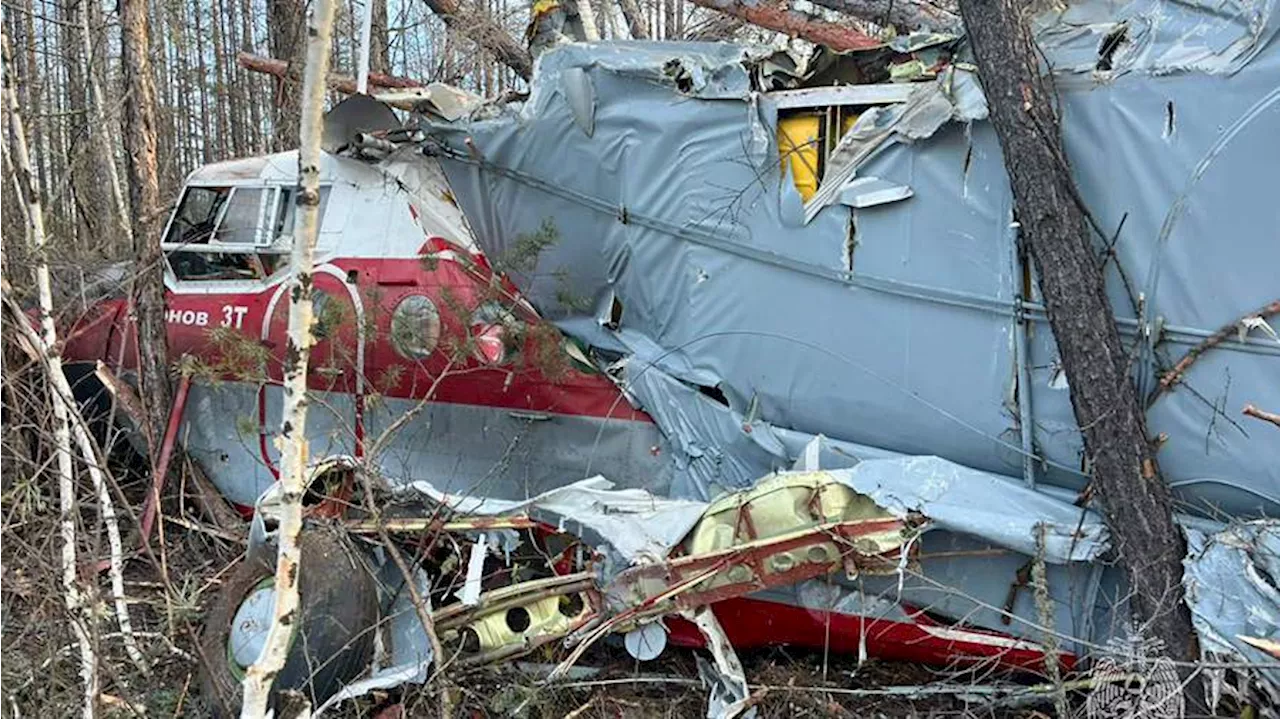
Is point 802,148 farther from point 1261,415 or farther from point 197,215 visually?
point 197,215

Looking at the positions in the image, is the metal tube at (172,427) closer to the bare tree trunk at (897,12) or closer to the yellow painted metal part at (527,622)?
the yellow painted metal part at (527,622)

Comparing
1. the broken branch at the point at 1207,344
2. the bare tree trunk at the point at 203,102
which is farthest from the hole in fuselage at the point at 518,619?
the bare tree trunk at the point at 203,102

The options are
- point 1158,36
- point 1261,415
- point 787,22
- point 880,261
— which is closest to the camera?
point 1261,415

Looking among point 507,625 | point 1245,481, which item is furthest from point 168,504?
point 1245,481

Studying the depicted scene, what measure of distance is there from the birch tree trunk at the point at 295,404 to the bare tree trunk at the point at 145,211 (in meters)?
3.76

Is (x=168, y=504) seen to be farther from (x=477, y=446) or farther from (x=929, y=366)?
(x=929, y=366)

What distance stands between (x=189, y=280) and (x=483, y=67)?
33.5ft

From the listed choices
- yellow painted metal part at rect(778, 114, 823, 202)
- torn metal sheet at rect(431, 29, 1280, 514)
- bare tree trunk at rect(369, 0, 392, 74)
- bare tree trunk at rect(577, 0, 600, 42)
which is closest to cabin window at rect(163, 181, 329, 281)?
torn metal sheet at rect(431, 29, 1280, 514)

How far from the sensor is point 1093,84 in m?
3.96

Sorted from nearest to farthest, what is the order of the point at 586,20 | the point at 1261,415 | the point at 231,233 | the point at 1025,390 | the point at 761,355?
the point at 1261,415
the point at 1025,390
the point at 761,355
the point at 231,233
the point at 586,20

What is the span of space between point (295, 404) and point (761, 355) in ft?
8.85

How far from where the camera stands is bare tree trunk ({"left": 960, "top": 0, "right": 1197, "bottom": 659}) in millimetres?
3629

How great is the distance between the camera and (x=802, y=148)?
15.5ft

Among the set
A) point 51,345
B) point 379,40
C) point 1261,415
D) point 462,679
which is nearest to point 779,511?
point 462,679
